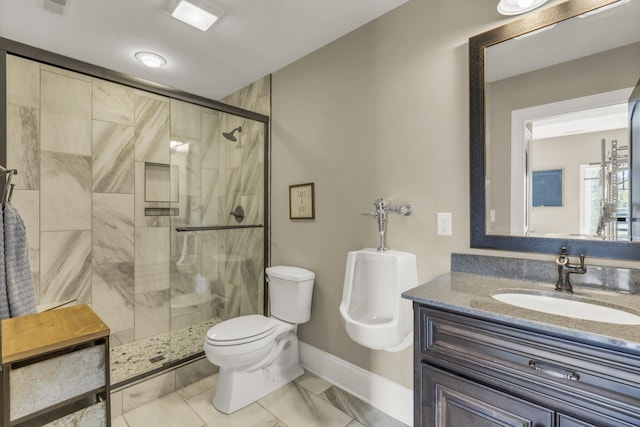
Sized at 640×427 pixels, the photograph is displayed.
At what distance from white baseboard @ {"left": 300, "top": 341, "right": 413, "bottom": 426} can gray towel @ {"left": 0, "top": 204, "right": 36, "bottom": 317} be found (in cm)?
164

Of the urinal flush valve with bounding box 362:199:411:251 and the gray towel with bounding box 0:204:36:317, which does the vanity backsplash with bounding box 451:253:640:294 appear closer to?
the urinal flush valve with bounding box 362:199:411:251

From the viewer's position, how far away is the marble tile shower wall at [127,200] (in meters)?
2.27

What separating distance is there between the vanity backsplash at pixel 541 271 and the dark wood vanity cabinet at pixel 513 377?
1.72 ft

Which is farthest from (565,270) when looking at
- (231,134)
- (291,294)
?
(231,134)

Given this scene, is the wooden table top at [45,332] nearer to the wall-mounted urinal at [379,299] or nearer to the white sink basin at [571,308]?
the wall-mounted urinal at [379,299]

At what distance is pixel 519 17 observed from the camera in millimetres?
1384

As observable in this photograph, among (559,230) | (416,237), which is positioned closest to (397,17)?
(416,237)

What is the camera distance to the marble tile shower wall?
7.46ft

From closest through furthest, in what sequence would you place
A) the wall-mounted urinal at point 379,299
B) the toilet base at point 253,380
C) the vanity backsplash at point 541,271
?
the vanity backsplash at point 541,271
the wall-mounted urinal at point 379,299
the toilet base at point 253,380

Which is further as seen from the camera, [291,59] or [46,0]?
[291,59]

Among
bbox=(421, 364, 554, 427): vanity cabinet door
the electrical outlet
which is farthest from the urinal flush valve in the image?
bbox=(421, 364, 554, 427): vanity cabinet door

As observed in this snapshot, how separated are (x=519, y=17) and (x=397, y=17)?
0.65m

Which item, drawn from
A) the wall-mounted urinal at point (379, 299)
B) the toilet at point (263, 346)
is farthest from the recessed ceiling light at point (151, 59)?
the wall-mounted urinal at point (379, 299)

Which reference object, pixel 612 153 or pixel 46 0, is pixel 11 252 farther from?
pixel 612 153
